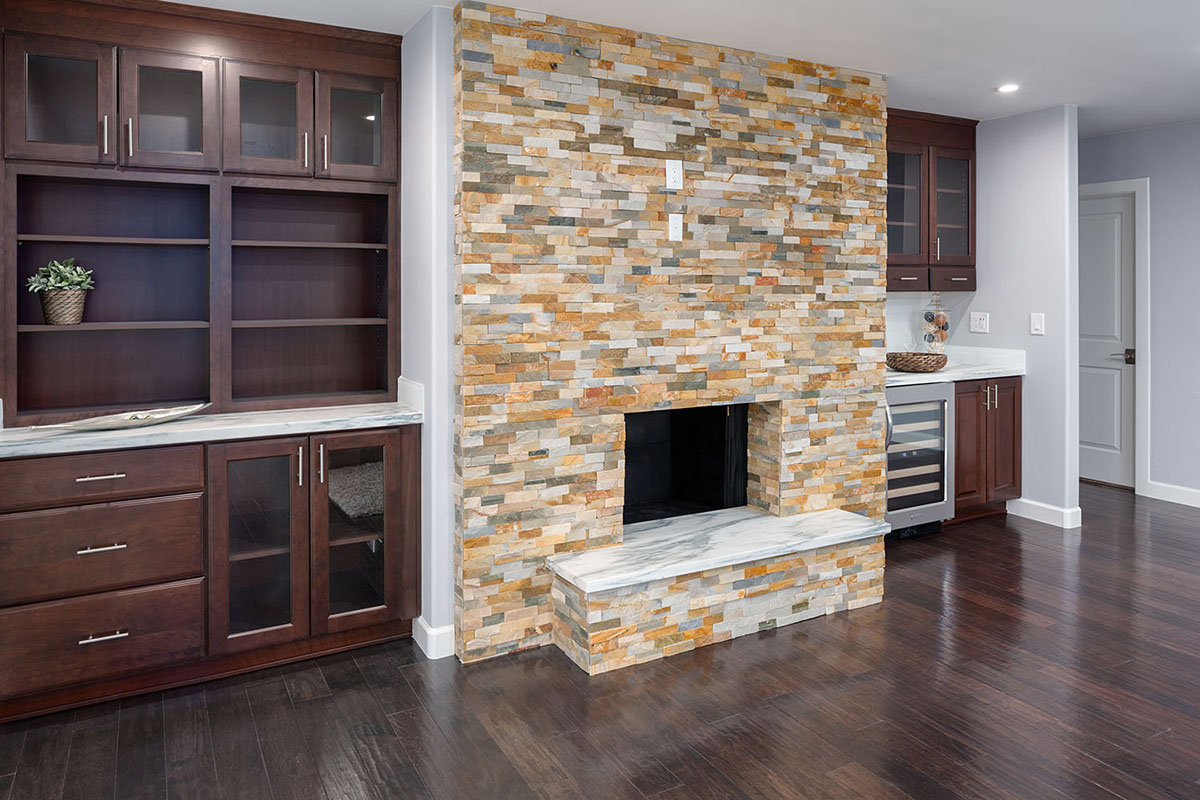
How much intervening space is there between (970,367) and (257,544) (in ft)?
14.0

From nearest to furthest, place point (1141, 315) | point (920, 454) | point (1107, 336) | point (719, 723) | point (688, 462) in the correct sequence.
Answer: point (719, 723), point (688, 462), point (920, 454), point (1141, 315), point (1107, 336)

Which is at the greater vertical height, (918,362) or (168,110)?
(168,110)

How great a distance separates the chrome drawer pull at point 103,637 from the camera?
2.81 metres

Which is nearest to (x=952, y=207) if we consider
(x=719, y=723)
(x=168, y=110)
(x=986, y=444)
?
(x=986, y=444)

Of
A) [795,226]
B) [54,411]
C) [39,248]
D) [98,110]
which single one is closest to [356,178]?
[98,110]

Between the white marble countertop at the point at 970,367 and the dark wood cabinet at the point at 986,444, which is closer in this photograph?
the white marble countertop at the point at 970,367

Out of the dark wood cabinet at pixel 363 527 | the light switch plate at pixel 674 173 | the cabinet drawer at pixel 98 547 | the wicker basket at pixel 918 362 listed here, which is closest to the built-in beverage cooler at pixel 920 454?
the wicker basket at pixel 918 362

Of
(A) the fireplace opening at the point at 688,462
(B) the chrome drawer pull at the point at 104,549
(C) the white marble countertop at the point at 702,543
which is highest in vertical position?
(A) the fireplace opening at the point at 688,462

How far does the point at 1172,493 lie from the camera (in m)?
5.66

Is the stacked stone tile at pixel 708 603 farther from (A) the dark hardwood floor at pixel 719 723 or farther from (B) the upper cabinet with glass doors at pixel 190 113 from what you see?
(B) the upper cabinet with glass doors at pixel 190 113

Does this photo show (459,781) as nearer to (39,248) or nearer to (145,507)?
(145,507)

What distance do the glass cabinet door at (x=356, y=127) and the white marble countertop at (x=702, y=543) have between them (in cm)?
178

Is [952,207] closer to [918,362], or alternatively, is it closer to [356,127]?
[918,362]

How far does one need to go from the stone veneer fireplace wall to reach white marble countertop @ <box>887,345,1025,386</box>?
2.38ft
